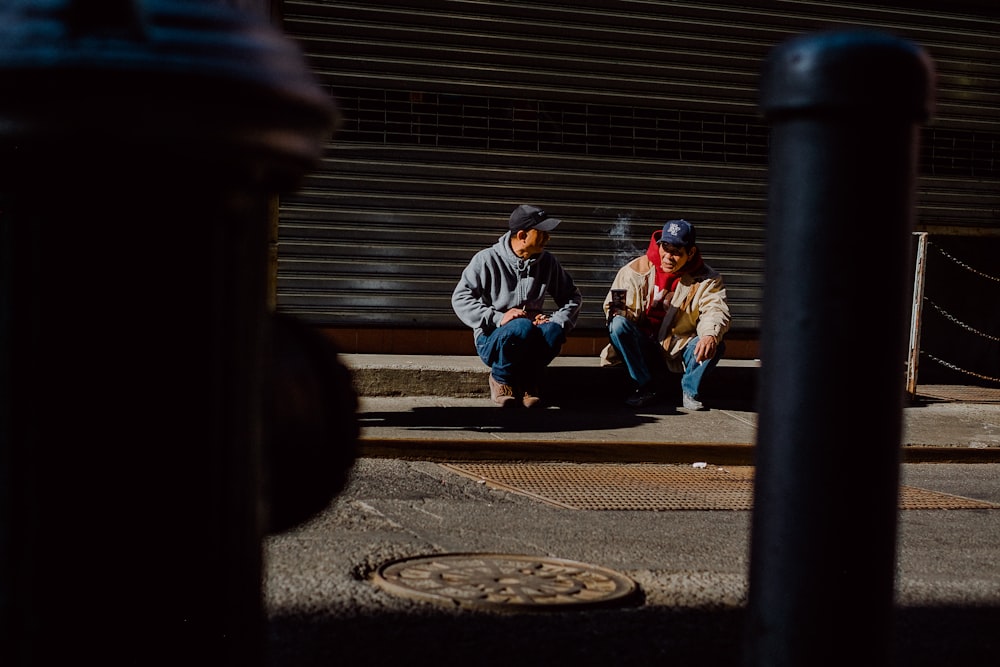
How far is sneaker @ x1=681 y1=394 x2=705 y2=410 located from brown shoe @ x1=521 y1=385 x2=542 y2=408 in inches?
39.4

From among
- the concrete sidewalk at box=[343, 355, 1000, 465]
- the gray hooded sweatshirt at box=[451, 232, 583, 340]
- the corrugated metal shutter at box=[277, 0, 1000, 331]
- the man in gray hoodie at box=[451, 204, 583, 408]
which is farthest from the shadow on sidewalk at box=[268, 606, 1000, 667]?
the corrugated metal shutter at box=[277, 0, 1000, 331]

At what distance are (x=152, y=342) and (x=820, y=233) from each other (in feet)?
Result: 2.76

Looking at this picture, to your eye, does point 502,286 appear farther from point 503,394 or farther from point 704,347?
point 704,347

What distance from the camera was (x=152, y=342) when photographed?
1232 mm

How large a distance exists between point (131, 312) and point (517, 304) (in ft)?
22.2

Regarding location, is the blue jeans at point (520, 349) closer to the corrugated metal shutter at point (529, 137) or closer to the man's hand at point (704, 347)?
the man's hand at point (704, 347)

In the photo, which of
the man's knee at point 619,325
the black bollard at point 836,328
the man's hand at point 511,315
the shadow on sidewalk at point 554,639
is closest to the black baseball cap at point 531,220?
the man's hand at point 511,315

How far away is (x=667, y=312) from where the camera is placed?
8336 millimetres

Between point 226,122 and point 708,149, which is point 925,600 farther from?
point 708,149

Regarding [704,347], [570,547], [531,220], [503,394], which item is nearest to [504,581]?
[570,547]

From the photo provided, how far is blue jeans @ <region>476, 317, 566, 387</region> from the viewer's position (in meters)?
7.65

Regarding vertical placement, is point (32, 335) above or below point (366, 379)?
above

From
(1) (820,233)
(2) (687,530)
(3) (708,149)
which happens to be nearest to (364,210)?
(3) (708,149)

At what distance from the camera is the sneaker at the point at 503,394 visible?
26.2 ft
